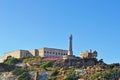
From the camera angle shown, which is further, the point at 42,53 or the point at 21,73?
the point at 42,53

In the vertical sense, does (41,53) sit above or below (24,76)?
above

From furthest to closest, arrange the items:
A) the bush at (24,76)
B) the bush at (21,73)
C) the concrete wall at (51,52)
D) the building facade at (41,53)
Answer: the building facade at (41,53) < the concrete wall at (51,52) < the bush at (21,73) < the bush at (24,76)

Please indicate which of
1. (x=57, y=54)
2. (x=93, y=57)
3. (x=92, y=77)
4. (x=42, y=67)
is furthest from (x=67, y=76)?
(x=57, y=54)

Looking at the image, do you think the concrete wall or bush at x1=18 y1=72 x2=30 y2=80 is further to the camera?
the concrete wall

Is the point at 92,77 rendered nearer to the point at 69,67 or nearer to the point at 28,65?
the point at 69,67

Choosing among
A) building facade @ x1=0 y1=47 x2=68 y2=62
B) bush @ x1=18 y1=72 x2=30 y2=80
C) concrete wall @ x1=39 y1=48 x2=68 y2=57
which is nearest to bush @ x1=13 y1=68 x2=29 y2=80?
bush @ x1=18 y1=72 x2=30 y2=80

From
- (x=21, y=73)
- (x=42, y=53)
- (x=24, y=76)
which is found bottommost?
(x=24, y=76)

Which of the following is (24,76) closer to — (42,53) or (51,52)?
(42,53)

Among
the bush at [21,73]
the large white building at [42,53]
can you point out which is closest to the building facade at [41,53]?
the large white building at [42,53]

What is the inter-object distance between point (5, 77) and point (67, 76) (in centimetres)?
2111

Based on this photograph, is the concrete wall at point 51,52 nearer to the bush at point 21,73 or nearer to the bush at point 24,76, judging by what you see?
the bush at point 21,73

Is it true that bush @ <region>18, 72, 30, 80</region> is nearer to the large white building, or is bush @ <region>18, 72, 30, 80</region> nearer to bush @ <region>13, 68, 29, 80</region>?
bush @ <region>13, 68, 29, 80</region>

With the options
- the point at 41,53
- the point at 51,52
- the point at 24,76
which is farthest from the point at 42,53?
the point at 24,76

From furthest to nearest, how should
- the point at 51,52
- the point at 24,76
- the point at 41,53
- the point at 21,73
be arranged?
the point at 51,52, the point at 41,53, the point at 21,73, the point at 24,76
